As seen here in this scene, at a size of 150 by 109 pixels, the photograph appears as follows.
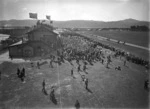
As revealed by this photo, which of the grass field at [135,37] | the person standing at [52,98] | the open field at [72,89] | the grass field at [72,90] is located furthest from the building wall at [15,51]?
the grass field at [135,37]

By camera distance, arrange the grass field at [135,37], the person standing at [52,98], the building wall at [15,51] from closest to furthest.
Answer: the person standing at [52,98], the building wall at [15,51], the grass field at [135,37]

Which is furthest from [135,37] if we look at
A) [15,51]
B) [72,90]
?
[72,90]

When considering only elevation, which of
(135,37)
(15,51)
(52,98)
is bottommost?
(52,98)

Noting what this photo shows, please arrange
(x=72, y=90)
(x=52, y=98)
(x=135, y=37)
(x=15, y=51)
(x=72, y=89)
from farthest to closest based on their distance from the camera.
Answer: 1. (x=135, y=37)
2. (x=15, y=51)
3. (x=72, y=89)
4. (x=72, y=90)
5. (x=52, y=98)

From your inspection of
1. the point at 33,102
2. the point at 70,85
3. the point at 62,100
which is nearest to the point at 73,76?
the point at 70,85

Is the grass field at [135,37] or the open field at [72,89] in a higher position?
the grass field at [135,37]

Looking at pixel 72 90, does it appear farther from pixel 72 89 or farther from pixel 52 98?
pixel 52 98

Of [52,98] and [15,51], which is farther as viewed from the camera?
[15,51]

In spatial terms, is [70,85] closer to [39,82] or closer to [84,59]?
[39,82]

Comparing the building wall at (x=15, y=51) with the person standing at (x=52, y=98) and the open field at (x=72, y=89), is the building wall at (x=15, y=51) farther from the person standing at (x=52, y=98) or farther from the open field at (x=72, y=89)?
the person standing at (x=52, y=98)

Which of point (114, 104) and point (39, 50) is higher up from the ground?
point (39, 50)

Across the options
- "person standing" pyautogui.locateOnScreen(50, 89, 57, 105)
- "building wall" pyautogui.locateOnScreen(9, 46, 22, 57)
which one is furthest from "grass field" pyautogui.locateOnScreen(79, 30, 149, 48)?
"person standing" pyautogui.locateOnScreen(50, 89, 57, 105)
